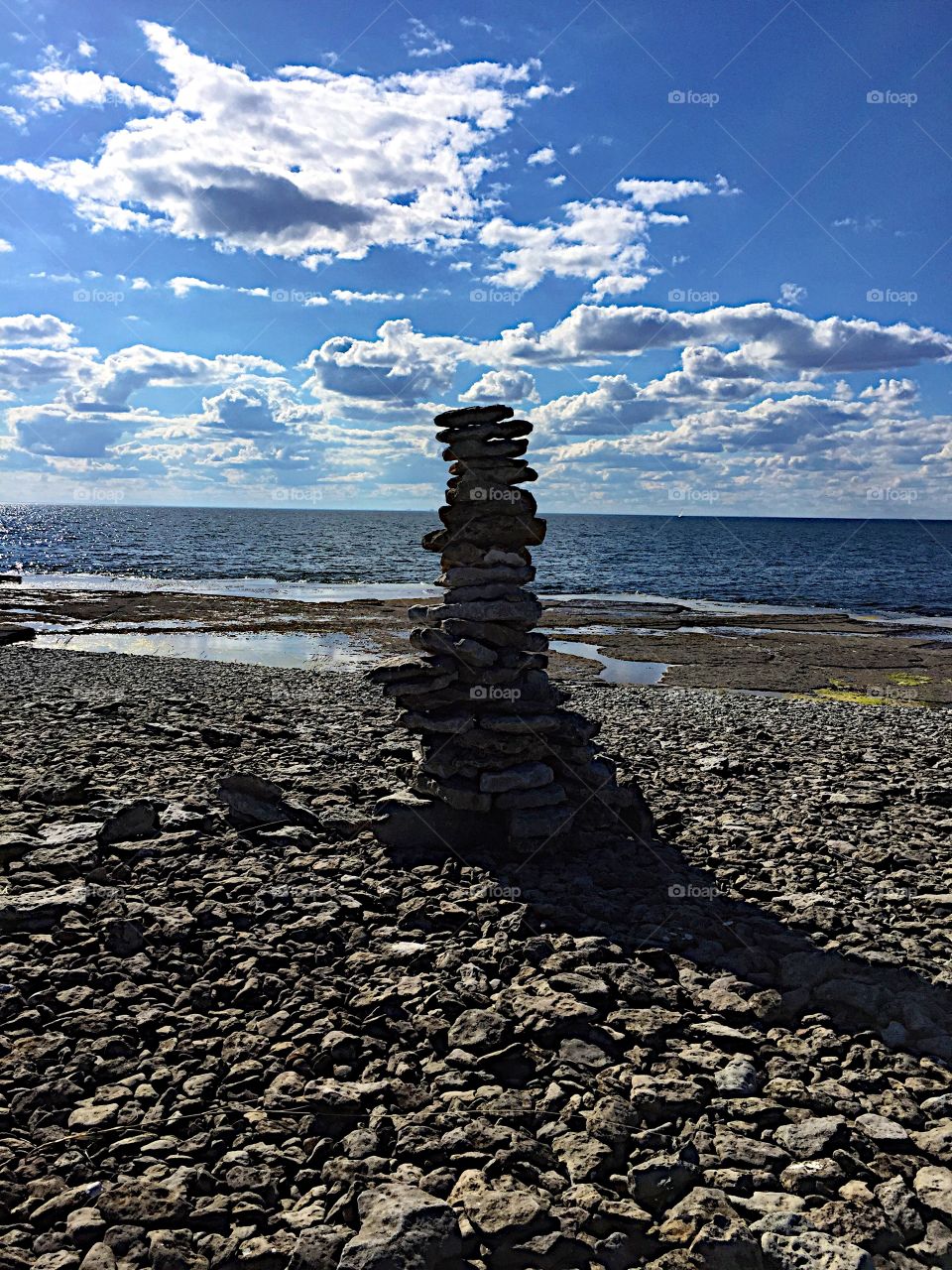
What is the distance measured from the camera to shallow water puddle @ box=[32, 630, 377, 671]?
35.3m

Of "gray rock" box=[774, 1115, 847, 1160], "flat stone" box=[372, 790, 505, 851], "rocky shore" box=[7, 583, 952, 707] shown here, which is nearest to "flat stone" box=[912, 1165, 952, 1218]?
"gray rock" box=[774, 1115, 847, 1160]

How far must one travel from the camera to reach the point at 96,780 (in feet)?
43.3

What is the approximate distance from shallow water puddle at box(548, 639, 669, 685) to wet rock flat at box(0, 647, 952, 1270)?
2048cm

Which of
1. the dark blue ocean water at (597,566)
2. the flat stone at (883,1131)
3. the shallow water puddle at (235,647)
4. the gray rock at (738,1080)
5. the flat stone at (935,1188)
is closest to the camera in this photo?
the flat stone at (935,1188)

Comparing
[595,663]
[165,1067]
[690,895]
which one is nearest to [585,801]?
[690,895]

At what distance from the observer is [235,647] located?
39.4m

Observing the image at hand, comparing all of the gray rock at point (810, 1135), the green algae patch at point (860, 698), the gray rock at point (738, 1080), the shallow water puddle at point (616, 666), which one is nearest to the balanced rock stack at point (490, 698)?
the gray rock at point (738, 1080)

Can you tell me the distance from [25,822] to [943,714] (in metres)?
25.3

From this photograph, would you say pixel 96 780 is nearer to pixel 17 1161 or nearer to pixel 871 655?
pixel 17 1161

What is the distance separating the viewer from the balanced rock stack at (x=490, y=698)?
11789 mm

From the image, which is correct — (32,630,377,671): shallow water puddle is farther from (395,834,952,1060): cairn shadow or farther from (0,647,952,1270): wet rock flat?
(395,834,952,1060): cairn shadow

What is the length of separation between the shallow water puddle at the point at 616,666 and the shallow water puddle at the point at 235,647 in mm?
9764

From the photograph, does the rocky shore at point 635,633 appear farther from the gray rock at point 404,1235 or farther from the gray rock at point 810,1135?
the gray rock at point 404,1235

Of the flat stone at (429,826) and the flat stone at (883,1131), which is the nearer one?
the flat stone at (883,1131)
